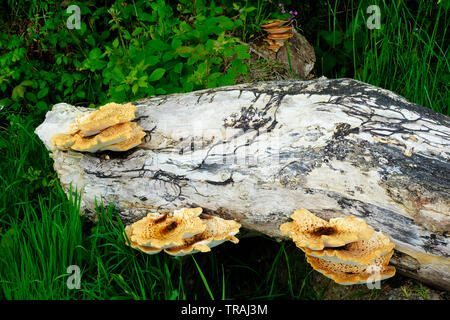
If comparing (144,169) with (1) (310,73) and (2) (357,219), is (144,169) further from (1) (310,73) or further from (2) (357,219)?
(1) (310,73)

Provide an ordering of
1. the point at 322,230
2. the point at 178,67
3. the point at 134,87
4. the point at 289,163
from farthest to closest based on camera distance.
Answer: the point at 178,67 < the point at 134,87 < the point at 289,163 < the point at 322,230

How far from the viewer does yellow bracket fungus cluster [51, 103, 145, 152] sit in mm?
2889

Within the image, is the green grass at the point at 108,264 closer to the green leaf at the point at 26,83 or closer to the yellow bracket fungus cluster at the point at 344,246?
the yellow bracket fungus cluster at the point at 344,246

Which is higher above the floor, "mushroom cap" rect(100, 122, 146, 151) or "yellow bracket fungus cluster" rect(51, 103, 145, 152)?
"yellow bracket fungus cluster" rect(51, 103, 145, 152)

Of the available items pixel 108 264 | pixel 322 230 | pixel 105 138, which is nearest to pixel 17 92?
pixel 105 138

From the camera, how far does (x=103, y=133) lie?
9.77 ft

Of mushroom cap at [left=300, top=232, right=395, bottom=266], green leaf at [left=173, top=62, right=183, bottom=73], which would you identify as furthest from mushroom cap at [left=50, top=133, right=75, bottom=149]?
mushroom cap at [left=300, top=232, right=395, bottom=266]

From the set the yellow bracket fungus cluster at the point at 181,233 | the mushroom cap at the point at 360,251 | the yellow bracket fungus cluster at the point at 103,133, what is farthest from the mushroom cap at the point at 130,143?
the mushroom cap at the point at 360,251

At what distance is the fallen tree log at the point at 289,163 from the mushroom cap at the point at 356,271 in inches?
6.8

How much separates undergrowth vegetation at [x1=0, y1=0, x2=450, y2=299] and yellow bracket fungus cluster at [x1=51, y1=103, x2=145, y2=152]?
1.65 ft

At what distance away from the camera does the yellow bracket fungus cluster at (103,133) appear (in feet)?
9.48

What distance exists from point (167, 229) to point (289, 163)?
91 cm

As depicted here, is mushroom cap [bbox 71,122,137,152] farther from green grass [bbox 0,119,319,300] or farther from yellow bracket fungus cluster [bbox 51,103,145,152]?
green grass [bbox 0,119,319,300]

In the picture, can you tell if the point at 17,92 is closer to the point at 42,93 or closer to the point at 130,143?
the point at 42,93
